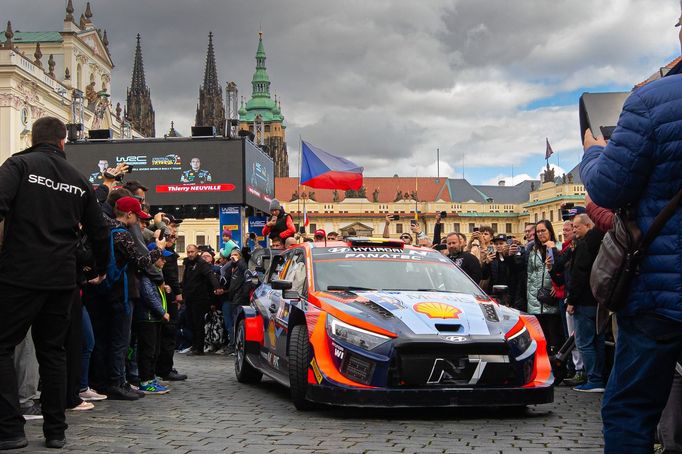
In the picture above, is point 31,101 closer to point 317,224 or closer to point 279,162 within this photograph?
point 317,224

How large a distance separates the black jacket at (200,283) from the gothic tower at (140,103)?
112498 millimetres

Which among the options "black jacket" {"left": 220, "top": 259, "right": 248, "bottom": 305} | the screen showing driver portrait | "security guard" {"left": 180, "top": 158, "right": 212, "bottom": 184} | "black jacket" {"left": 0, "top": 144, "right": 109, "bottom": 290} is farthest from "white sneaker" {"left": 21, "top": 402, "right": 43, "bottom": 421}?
"security guard" {"left": 180, "top": 158, "right": 212, "bottom": 184}

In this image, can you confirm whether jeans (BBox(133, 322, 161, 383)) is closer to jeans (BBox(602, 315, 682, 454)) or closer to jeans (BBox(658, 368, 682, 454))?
jeans (BBox(658, 368, 682, 454))

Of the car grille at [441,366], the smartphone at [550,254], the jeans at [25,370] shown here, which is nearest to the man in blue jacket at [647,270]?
the car grille at [441,366]

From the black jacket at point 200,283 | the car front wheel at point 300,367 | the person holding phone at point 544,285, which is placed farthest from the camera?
the black jacket at point 200,283

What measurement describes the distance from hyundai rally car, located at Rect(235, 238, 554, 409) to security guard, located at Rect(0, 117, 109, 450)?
2.39m

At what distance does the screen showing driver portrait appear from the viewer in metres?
33.5

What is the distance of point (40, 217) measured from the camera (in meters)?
6.13

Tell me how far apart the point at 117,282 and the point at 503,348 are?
406 cm

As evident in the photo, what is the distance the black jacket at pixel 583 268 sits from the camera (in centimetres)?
959

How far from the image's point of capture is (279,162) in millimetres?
163875

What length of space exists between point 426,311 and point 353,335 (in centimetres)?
71

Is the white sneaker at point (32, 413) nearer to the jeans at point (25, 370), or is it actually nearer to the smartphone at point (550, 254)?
the jeans at point (25, 370)

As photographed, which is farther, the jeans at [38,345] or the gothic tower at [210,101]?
the gothic tower at [210,101]
